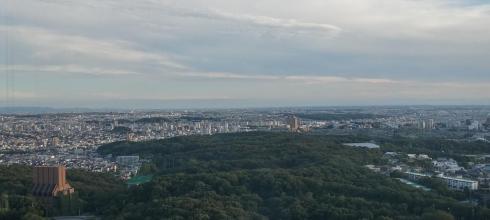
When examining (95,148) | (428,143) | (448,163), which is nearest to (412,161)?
(448,163)

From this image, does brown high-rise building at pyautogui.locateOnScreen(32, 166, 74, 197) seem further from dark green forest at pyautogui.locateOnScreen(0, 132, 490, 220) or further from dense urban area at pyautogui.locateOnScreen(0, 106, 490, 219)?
dense urban area at pyautogui.locateOnScreen(0, 106, 490, 219)

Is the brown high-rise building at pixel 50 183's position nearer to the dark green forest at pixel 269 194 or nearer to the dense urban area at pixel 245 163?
the dark green forest at pixel 269 194

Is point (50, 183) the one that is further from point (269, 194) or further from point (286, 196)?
point (286, 196)

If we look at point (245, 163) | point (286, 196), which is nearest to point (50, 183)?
point (286, 196)

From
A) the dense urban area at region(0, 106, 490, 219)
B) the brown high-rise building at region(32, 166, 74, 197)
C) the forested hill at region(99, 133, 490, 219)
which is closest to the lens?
the forested hill at region(99, 133, 490, 219)

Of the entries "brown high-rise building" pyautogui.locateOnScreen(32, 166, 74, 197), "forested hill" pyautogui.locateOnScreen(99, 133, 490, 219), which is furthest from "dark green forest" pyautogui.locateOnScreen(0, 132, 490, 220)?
"brown high-rise building" pyautogui.locateOnScreen(32, 166, 74, 197)
